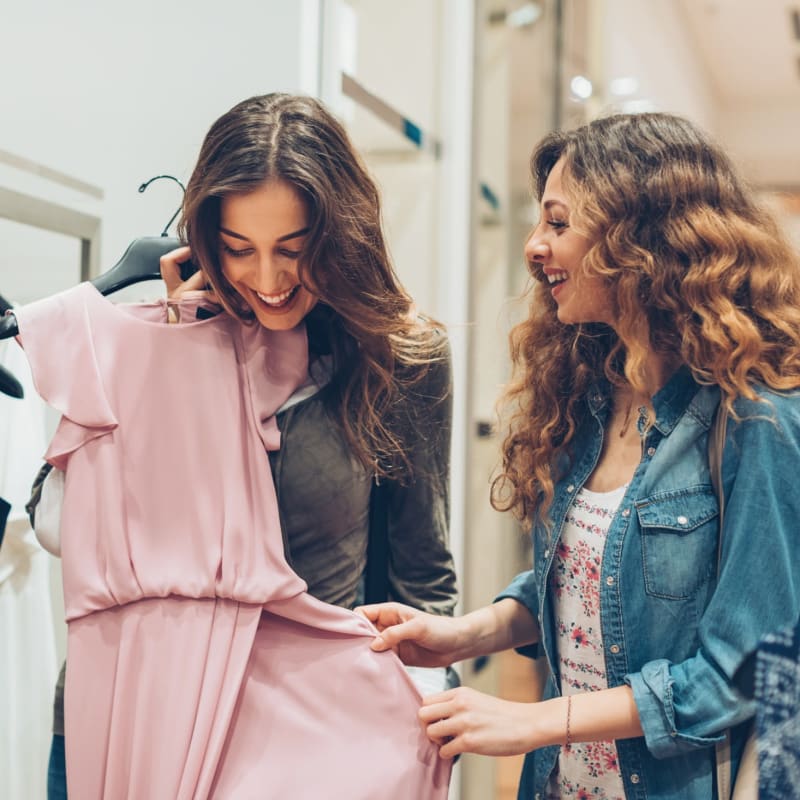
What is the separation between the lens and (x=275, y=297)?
1115mm

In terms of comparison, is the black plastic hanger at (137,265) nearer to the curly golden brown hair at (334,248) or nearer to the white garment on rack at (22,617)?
the curly golden brown hair at (334,248)

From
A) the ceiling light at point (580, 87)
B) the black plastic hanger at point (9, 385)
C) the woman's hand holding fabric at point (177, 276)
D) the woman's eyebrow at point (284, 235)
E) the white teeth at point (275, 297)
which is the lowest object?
the black plastic hanger at point (9, 385)

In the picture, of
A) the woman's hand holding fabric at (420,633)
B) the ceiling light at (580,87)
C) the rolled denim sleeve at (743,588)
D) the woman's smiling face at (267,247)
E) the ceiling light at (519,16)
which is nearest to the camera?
the rolled denim sleeve at (743,588)

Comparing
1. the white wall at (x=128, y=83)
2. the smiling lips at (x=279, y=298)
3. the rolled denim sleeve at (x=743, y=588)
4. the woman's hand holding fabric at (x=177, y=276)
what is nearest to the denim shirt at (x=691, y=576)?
the rolled denim sleeve at (x=743, y=588)

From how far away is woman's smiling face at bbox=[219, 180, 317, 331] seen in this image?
1.08 metres

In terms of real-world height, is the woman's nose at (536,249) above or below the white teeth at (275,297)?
above

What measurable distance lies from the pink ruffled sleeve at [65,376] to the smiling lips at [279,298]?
20 centimetres

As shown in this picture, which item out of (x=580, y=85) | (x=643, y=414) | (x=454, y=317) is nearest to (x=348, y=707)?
(x=643, y=414)

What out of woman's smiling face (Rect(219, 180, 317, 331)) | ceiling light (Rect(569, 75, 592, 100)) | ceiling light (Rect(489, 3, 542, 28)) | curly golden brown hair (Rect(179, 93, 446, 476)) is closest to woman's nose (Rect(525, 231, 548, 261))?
curly golden brown hair (Rect(179, 93, 446, 476))

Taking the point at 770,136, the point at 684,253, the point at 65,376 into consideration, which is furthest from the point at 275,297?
the point at 770,136

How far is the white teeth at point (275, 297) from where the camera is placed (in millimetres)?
1114

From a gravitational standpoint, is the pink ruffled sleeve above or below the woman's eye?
below

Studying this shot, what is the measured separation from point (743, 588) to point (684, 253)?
1.19 ft

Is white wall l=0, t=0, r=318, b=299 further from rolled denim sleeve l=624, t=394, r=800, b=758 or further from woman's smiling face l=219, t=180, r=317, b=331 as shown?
rolled denim sleeve l=624, t=394, r=800, b=758
